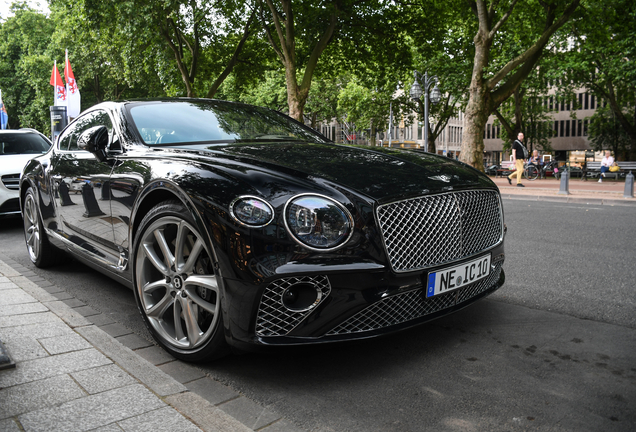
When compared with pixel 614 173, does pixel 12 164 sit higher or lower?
higher

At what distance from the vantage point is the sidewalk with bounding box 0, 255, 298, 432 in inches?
88.7

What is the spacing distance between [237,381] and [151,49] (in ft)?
77.0

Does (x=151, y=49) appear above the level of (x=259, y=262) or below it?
above

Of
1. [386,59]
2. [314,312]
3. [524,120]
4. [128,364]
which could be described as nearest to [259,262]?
[314,312]

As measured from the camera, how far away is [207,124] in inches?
160

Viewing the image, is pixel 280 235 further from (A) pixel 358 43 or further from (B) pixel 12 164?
(A) pixel 358 43

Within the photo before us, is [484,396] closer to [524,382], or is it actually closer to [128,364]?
[524,382]

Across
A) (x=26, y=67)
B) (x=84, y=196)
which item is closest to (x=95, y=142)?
(x=84, y=196)

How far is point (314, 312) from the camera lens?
2.60 m

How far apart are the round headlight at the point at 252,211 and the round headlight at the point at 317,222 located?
93 mm

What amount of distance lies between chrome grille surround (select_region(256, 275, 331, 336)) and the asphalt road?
0.34 meters

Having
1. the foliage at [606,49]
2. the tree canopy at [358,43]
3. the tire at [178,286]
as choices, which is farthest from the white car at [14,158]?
the foliage at [606,49]

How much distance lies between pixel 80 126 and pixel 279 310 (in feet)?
10.5

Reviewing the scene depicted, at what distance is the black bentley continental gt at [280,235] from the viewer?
2594mm
